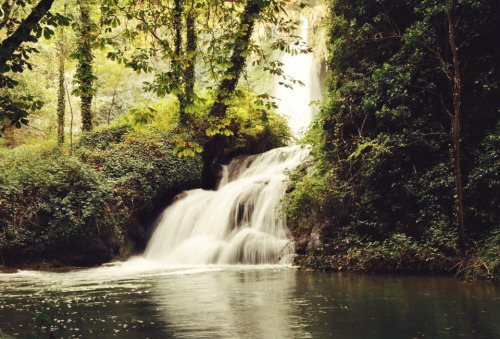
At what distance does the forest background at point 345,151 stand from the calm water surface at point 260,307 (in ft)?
5.94

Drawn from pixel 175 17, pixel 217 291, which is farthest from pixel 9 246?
pixel 175 17

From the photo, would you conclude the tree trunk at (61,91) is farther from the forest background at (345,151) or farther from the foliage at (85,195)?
the forest background at (345,151)

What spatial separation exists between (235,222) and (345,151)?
470 cm

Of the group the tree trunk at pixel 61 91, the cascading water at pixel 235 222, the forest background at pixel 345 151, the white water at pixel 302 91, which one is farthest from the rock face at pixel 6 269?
the white water at pixel 302 91

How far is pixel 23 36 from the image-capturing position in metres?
5.20

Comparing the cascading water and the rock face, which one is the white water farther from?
the rock face

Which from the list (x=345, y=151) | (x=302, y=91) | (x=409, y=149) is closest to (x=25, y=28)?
(x=409, y=149)

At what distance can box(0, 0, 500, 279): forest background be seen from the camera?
6621mm

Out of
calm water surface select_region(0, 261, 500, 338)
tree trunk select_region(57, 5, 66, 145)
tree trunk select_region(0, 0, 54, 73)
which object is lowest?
calm water surface select_region(0, 261, 500, 338)

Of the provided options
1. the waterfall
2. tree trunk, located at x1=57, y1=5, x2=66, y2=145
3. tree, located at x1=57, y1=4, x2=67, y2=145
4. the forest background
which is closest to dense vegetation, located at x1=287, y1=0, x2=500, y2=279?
the forest background

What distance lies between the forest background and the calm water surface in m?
1.81

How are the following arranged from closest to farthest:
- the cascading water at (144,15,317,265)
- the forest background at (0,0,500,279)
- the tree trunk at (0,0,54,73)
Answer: the tree trunk at (0,0,54,73)
the forest background at (0,0,500,279)
the cascading water at (144,15,317,265)

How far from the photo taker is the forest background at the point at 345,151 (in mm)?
6621

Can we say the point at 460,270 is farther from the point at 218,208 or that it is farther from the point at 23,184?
the point at 23,184
